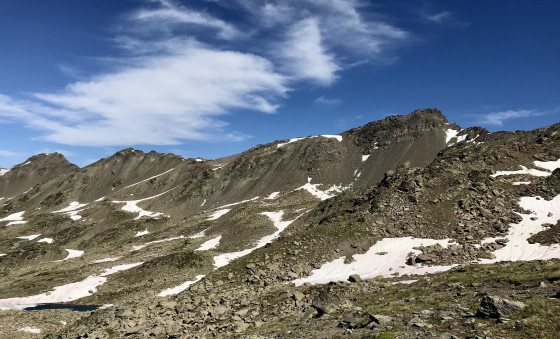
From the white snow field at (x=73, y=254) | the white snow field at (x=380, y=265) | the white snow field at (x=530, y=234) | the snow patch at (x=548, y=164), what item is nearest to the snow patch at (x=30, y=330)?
the white snow field at (x=380, y=265)

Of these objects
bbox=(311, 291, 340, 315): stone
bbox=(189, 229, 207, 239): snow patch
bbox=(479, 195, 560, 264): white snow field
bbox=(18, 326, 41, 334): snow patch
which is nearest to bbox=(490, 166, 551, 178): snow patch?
bbox=(479, 195, 560, 264): white snow field

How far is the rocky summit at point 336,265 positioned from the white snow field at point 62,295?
19.9 inches

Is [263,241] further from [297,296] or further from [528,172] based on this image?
[528,172]

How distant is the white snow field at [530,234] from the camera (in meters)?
47.0

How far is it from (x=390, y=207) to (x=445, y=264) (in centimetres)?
2118

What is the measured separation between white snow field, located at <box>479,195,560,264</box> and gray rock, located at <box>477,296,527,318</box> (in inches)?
1292

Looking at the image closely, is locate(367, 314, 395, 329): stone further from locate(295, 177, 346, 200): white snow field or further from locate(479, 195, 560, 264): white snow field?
locate(295, 177, 346, 200): white snow field

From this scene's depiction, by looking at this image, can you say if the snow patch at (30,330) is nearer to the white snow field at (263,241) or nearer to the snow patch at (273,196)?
the white snow field at (263,241)

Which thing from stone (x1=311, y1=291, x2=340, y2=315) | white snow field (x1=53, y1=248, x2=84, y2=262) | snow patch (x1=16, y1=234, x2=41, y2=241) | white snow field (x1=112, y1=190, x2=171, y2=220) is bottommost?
white snow field (x1=53, y1=248, x2=84, y2=262)

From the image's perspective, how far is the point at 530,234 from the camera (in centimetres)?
5378

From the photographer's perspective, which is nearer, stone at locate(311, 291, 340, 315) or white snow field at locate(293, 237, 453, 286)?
stone at locate(311, 291, 340, 315)

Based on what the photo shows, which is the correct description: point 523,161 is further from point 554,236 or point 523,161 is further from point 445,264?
point 445,264

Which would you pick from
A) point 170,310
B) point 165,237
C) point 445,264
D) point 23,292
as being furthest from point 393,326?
point 165,237

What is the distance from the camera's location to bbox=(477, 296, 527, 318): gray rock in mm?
18516
